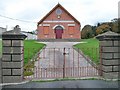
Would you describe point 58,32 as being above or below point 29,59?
above

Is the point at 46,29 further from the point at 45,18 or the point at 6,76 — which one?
the point at 6,76

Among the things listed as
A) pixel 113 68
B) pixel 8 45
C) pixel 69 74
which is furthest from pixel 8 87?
pixel 113 68

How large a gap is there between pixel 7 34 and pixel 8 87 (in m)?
1.76

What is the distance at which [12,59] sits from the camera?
8156mm

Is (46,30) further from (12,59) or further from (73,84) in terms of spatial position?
(73,84)

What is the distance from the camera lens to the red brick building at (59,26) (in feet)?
138

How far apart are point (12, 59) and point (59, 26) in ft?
114

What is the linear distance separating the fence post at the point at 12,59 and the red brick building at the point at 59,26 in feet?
111

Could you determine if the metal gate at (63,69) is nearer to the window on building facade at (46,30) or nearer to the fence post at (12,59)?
the fence post at (12,59)

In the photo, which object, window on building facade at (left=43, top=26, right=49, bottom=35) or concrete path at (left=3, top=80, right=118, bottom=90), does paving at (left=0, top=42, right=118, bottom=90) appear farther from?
window on building facade at (left=43, top=26, right=49, bottom=35)

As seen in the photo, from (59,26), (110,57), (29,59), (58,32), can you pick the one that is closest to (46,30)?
(58,32)

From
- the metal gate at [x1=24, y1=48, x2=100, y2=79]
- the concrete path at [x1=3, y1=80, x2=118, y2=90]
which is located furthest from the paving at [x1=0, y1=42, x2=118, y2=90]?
the metal gate at [x1=24, y1=48, x2=100, y2=79]

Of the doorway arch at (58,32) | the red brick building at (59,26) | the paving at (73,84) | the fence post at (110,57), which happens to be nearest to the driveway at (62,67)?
the fence post at (110,57)

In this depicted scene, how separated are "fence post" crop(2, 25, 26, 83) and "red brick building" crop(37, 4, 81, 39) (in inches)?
1331
